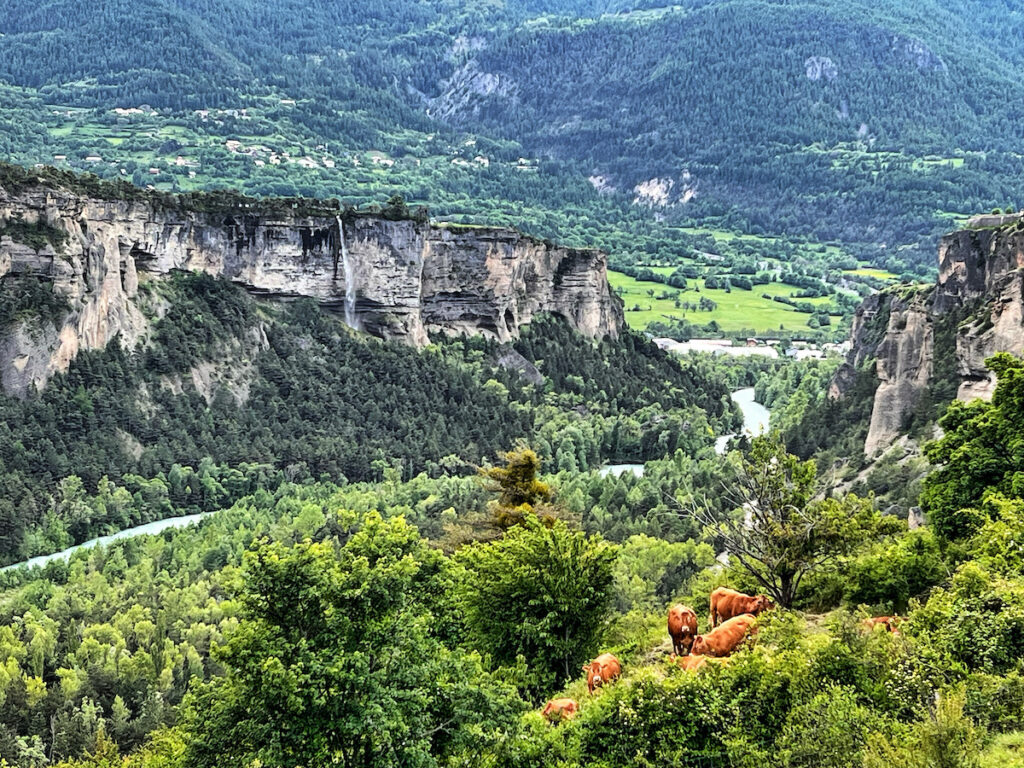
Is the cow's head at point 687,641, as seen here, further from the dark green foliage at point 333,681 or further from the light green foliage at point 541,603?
the dark green foliage at point 333,681

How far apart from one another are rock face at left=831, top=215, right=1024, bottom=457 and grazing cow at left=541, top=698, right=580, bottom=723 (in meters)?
47.9

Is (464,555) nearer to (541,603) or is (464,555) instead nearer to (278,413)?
(541,603)

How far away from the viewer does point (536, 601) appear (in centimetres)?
3775

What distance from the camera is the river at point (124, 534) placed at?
77.9 metres

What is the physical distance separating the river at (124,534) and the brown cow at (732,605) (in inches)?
2068

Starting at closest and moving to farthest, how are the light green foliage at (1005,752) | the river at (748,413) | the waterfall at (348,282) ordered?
the light green foliage at (1005,752) < the waterfall at (348,282) < the river at (748,413)

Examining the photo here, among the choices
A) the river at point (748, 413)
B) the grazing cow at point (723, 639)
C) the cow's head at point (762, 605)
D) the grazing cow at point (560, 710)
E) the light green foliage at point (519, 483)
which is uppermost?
the grazing cow at point (723, 639)

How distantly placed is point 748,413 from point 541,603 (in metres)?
113

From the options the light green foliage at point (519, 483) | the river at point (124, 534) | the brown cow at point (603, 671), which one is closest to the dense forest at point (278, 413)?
the river at point (124, 534)

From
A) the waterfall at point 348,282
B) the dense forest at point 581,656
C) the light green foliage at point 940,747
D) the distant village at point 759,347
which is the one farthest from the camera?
the distant village at point 759,347

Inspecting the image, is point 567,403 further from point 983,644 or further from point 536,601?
point 983,644

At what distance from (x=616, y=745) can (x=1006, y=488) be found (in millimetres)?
22449

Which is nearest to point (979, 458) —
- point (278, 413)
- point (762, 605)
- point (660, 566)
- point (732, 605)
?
point (762, 605)

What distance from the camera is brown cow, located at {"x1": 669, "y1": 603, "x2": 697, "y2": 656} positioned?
113ft
